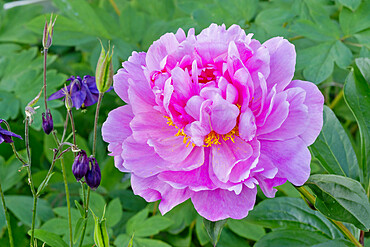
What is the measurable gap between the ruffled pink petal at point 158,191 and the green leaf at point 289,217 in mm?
337

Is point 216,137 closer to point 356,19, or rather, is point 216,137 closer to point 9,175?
point 356,19

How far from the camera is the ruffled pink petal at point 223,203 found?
2.15 ft

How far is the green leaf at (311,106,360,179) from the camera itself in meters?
Answer: 0.91

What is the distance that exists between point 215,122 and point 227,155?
7 cm

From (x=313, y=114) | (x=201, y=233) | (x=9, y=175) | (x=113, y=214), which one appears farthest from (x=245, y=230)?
(x=9, y=175)

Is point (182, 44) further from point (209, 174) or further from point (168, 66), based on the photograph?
point (209, 174)

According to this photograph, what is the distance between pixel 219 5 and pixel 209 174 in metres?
0.62

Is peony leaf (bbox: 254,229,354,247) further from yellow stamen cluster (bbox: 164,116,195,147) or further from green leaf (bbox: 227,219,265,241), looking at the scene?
yellow stamen cluster (bbox: 164,116,195,147)

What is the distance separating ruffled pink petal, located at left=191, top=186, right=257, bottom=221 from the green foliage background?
0.13 meters

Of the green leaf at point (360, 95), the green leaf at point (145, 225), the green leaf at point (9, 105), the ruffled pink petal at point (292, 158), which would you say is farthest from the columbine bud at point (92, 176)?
the green leaf at point (9, 105)

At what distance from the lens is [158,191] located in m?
0.69

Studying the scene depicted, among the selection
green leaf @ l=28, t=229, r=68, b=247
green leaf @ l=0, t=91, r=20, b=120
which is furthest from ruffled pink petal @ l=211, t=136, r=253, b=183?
green leaf @ l=0, t=91, r=20, b=120

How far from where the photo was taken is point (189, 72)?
688 millimetres

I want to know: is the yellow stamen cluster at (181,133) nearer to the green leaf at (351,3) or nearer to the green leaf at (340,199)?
the green leaf at (340,199)
